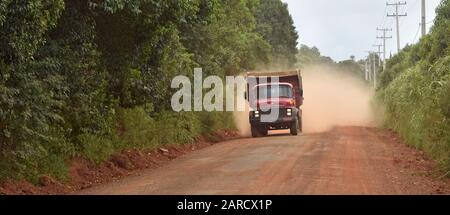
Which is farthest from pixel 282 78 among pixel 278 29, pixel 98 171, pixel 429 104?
pixel 278 29

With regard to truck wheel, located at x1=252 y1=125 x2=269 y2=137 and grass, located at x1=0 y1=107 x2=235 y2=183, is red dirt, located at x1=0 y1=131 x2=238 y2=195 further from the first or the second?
truck wheel, located at x1=252 y1=125 x2=269 y2=137

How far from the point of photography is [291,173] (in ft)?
48.1

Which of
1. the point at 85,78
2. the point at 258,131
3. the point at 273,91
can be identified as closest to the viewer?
the point at 85,78

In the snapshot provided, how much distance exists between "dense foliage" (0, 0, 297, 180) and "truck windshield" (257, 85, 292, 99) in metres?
4.15

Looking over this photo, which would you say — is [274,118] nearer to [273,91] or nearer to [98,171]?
[273,91]

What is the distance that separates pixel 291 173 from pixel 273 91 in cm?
1455

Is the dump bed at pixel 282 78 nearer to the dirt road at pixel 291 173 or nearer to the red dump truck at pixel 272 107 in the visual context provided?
the red dump truck at pixel 272 107

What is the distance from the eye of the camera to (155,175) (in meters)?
15.8

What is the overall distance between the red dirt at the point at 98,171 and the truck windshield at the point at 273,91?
6.07m

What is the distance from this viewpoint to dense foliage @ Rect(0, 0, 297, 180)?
12828mm

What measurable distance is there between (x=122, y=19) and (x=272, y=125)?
43.3 feet

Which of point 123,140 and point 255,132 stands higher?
point 123,140

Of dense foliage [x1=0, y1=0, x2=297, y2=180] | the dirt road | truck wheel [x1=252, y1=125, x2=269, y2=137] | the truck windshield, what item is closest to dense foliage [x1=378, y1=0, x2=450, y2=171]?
the dirt road
